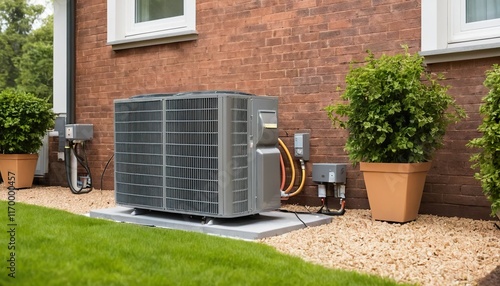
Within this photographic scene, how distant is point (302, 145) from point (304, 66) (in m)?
0.73

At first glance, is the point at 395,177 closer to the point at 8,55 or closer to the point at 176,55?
the point at 176,55

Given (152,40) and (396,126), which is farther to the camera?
(152,40)

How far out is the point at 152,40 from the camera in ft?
20.1

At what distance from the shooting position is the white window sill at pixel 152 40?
584 centimetres

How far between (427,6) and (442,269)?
2.39 meters

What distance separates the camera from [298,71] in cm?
516

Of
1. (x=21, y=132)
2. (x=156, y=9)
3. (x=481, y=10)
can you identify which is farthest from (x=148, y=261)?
(x=21, y=132)

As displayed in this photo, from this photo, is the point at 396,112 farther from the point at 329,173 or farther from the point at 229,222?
the point at 229,222

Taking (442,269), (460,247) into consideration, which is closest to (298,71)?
(460,247)

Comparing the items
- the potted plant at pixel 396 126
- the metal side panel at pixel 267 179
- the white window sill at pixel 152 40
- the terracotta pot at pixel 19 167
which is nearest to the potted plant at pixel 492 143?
the potted plant at pixel 396 126

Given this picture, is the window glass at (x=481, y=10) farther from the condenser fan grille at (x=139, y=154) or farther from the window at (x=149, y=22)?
the window at (x=149, y=22)

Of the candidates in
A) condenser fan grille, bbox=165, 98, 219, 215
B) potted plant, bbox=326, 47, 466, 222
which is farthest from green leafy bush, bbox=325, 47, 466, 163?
condenser fan grille, bbox=165, 98, 219, 215

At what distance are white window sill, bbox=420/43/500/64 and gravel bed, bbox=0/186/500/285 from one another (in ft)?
4.08

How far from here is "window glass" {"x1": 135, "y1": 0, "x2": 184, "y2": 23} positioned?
241 inches
